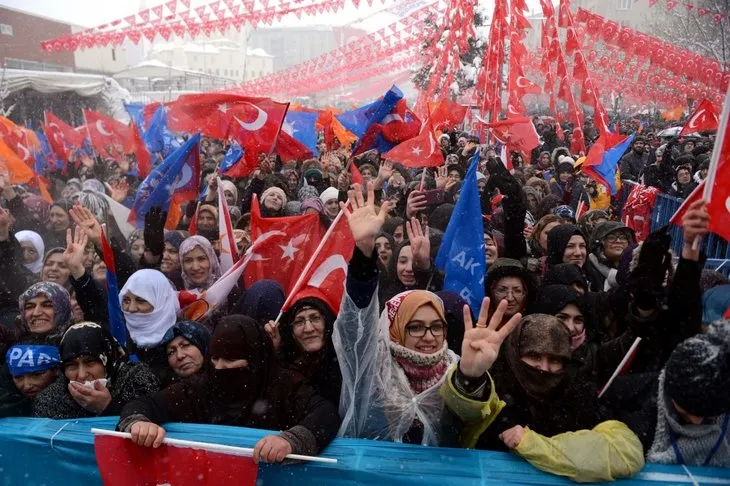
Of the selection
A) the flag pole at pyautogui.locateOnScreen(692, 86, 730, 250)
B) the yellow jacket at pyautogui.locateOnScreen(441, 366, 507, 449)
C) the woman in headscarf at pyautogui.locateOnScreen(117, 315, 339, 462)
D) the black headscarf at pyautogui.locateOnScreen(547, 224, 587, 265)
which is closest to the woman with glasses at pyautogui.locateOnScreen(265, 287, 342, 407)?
the woman in headscarf at pyautogui.locateOnScreen(117, 315, 339, 462)

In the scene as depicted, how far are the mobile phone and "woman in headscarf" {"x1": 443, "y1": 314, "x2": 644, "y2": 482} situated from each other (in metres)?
3.80

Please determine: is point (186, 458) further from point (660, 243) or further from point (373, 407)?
point (660, 243)

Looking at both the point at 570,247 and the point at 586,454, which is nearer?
the point at 586,454

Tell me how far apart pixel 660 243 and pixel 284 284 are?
8.82ft

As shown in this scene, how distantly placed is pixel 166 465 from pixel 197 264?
2.05 metres

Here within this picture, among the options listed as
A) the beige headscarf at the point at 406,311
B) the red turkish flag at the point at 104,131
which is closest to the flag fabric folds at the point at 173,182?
the beige headscarf at the point at 406,311

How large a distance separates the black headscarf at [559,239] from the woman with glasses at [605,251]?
0.16 meters

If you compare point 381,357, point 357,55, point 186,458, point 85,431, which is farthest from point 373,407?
point 357,55

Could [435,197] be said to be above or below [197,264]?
above

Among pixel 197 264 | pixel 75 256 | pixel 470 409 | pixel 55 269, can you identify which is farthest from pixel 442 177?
pixel 470 409

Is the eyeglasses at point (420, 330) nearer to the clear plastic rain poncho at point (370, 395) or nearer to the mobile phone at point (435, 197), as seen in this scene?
the clear plastic rain poncho at point (370, 395)

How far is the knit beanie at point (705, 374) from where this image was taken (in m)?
1.80

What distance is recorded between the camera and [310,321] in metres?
3.00

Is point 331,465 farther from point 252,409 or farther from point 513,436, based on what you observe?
point 513,436
